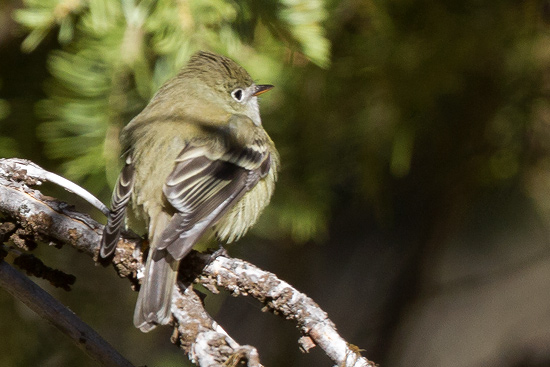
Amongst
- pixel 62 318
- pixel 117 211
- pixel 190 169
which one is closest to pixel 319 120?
pixel 190 169

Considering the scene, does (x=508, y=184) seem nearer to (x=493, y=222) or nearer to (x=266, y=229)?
(x=493, y=222)

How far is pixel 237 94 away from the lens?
318cm

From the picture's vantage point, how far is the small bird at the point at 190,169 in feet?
6.84

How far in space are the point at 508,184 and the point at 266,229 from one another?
63.3 inches

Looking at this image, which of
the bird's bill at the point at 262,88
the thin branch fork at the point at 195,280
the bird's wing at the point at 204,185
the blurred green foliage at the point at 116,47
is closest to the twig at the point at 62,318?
the thin branch fork at the point at 195,280

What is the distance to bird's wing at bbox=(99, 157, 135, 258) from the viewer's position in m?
1.86

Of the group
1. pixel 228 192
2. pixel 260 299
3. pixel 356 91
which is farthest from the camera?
pixel 356 91

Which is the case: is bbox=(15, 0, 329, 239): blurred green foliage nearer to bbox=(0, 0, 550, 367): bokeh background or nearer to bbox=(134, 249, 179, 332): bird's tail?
bbox=(0, 0, 550, 367): bokeh background

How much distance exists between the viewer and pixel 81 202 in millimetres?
3473

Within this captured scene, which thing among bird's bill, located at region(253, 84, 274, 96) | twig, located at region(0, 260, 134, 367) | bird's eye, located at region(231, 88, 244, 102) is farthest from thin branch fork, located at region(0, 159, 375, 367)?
bird's eye, located at region(231, 88, 244, 102)

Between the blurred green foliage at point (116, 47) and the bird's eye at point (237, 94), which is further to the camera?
the bird's eye at point (237, 94)

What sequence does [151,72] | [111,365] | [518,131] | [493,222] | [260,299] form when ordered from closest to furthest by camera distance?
[111,365] < [260,299] < [151,72] < [518,131] < [493,222]

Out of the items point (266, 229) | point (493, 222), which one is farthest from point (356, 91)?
point (493, 222)

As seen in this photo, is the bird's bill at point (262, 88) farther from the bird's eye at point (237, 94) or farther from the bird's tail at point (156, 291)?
the bird's tail at point (156, 291)
